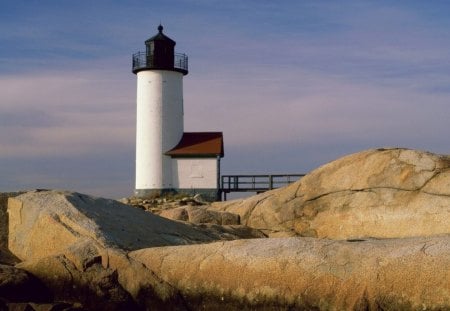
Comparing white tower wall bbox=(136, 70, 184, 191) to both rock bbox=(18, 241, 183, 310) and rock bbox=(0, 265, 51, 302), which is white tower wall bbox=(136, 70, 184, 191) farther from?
rock bbox=(0, 265, 51, 302)

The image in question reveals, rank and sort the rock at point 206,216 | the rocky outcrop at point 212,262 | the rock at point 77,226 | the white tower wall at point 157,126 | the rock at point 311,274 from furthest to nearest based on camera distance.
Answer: the white tower wall at point 157,126 → the rock at point 206,216 → the rock at point 77,226 → the rocky outcrop at point 212,262 → the rock at point 311,274

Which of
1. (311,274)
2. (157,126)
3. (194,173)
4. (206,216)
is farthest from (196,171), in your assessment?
(311,274)

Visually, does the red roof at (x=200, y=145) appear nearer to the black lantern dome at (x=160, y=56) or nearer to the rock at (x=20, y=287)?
the black lantern dome at (x=160, y=56)

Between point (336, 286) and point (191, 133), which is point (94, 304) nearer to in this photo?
point (336, 286)

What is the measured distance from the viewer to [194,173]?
3472 centimetres

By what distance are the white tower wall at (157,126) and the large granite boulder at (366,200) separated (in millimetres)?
20062

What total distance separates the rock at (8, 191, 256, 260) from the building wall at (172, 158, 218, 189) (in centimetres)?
2236

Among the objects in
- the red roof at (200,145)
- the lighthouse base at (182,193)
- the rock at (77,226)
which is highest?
the red roof at (200,145)

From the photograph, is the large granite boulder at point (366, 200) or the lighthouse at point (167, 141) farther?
the lighthouse at point (167, 141)

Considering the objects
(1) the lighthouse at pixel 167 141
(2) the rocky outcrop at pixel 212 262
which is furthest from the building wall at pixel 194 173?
(2) the rocky outcrop at pixel 212 262

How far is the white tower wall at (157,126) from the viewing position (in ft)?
115

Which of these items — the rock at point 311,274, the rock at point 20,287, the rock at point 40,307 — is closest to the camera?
the rock at point 311,274

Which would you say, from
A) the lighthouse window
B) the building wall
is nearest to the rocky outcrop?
the building wall

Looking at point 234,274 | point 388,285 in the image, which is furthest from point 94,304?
point 388,285
